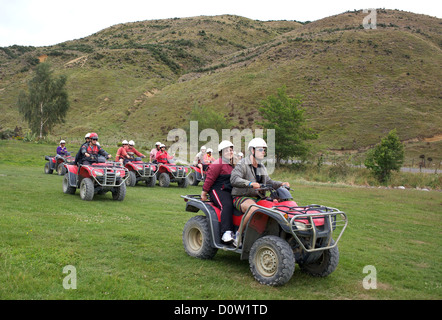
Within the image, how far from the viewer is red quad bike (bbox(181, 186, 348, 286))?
5.27m

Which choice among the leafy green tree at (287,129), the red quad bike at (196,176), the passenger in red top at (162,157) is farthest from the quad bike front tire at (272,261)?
the leafy green tree at (287,129)

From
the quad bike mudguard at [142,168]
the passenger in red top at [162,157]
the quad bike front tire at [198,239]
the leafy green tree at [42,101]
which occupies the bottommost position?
the quad bike front tire at [198,239]

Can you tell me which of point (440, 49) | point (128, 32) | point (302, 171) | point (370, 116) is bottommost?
point (302, 171)

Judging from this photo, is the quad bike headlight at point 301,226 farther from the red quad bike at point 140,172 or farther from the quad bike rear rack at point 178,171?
the quad bike rear rack at point 178,171

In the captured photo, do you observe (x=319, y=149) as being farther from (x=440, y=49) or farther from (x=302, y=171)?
(x=440, y=49)

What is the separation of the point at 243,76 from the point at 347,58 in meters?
17.6

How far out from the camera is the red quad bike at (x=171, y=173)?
18422 millimetres

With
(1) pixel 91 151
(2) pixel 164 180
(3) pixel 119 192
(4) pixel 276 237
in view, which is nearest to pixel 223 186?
(4) pixel 276 237

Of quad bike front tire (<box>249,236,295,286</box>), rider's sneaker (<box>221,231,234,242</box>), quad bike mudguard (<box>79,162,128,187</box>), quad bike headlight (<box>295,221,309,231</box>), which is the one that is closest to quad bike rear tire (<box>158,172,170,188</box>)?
quad bike mudguard (<box>79,162,128,187</box>)

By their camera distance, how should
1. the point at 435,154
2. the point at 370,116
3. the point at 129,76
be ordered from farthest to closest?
the point at 129,76 < the point at 370,116 < the point at 435,154

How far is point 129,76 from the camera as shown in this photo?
81.9 m

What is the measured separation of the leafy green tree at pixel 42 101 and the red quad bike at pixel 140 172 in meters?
36.1

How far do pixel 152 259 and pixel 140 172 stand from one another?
11.8 metres
